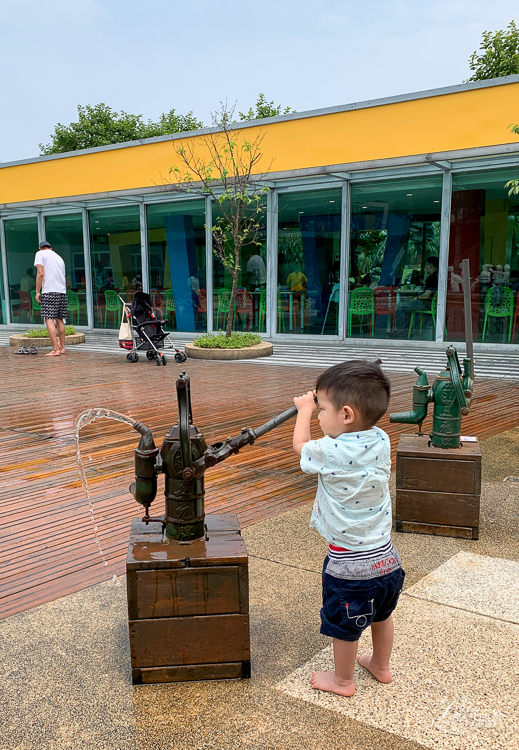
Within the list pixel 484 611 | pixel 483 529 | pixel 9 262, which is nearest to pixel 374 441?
pixel 484 611

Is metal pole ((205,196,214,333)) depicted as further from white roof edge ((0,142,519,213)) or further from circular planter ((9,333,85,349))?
circular planter ((9,333,85,349))

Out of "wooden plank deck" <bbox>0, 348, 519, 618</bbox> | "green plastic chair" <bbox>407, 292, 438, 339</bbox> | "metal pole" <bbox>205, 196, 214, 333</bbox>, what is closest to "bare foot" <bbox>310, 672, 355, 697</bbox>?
"wooden plank deck" <bbox>0, 348, 519, 618</bbox>

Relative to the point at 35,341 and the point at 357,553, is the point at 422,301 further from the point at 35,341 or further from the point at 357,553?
the point at 357,553

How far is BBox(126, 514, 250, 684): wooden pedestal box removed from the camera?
2.35 m

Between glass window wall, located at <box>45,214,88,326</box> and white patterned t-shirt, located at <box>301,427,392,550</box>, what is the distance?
17.3m

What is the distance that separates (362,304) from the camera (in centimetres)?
1365

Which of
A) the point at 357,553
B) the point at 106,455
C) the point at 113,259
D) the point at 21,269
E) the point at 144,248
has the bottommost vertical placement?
the point at 106,455

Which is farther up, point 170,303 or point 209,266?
point 209,266

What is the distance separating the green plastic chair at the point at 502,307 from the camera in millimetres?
11961

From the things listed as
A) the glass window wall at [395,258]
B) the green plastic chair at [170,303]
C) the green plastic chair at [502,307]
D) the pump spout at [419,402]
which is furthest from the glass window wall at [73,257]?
the pump spout at [419,402]

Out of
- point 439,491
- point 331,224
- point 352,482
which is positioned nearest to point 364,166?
point 331,224

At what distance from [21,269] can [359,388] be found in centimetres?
1998

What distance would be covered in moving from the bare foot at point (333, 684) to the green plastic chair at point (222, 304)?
1350 cm

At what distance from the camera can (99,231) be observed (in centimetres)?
1809
